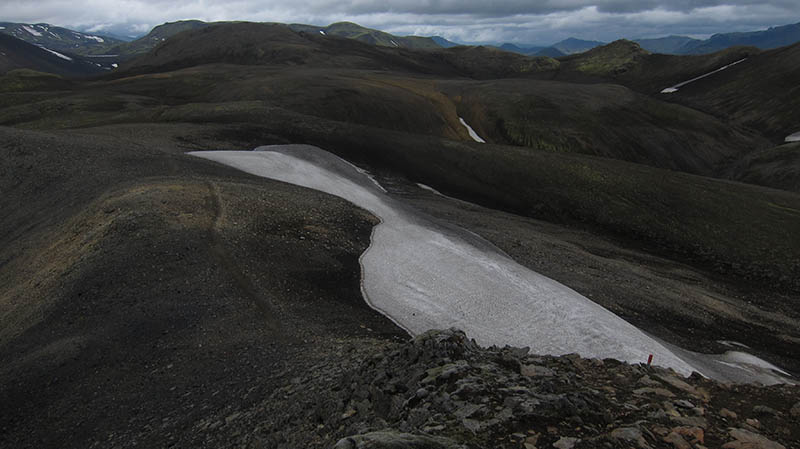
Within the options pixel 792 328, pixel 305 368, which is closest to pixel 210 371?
pixel 305 368

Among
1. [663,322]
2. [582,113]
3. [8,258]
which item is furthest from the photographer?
[582,113]

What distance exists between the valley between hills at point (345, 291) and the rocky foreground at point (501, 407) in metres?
0.07

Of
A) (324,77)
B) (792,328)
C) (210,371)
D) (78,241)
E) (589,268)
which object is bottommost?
(792,328)

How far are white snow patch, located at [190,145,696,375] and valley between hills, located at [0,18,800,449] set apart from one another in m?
0.33

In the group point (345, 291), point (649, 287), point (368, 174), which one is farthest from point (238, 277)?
point (368, 174)

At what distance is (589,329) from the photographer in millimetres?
24953

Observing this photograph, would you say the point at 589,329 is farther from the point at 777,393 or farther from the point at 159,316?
the point at 159,316

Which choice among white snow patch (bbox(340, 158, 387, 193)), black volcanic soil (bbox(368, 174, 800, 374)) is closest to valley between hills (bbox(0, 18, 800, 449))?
black volcanic soil (bbox(368, 174, 800, 374))

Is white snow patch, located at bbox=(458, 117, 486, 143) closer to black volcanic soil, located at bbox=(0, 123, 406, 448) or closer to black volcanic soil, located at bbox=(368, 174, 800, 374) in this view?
black volcanic soil, located at bbox=(368, 174, 800, 374)

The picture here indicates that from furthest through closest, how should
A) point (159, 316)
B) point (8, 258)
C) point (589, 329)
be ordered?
point (8, 258)
point (589, 329)
point (159, 316)

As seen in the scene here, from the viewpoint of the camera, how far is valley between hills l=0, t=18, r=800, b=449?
40.1 feet

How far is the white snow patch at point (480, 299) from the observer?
79.0 feet

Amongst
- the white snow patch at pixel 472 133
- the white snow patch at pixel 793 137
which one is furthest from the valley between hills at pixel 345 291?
the white snow patch at pixel 793 137

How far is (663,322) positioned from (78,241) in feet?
118
